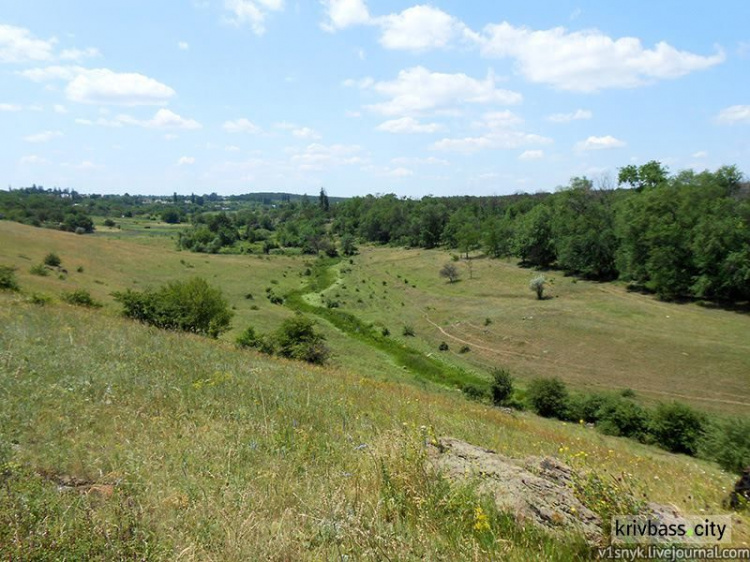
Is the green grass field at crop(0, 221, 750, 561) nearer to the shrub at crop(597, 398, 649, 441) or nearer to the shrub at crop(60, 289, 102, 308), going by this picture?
the shrub at crop(60, 289, 102, 308)

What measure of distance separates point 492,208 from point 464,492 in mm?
155059

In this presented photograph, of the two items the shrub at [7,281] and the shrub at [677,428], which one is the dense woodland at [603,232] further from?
the shrub at [7,281]

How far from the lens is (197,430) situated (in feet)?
19.2

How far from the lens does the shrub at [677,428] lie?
23938 millimetres

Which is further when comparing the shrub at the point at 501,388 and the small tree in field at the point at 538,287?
the small tree in field at the point at 538,287

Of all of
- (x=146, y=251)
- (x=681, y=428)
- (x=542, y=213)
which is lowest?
(x=681, y=428)

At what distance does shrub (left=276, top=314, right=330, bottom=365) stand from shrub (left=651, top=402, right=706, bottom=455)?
2009 centimetres

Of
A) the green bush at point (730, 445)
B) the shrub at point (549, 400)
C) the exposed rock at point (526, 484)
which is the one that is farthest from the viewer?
the shrub at point (549, 400)

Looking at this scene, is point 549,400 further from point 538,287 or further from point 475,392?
point 538,287

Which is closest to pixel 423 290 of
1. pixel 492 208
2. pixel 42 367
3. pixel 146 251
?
pixel 146 251

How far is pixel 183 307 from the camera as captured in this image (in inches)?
1224

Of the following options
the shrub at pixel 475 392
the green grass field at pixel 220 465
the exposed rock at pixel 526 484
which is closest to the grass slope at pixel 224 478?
the green grass field at pixel 220 465

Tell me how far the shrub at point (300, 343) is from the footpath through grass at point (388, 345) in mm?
9593

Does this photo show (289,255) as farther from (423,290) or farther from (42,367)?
(42,367)
